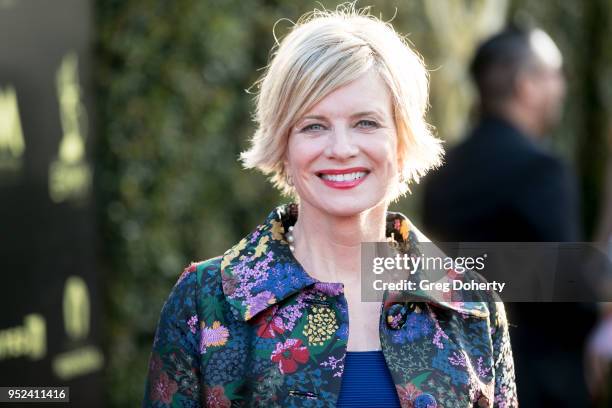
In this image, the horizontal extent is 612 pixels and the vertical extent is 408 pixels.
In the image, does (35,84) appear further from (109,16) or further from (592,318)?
(592,318)

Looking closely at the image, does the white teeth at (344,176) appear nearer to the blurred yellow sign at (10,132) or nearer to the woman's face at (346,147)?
the woman's face at (346,147)

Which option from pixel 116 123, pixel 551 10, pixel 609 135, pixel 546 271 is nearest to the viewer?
pixel 546 271

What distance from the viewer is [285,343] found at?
7.93ft

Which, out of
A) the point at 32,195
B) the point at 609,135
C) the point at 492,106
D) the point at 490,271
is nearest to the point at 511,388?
the point at 490,271

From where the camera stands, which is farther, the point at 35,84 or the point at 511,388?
the point at 35,84

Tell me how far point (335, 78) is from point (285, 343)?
1.99 ft

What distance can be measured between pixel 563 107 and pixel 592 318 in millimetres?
6138

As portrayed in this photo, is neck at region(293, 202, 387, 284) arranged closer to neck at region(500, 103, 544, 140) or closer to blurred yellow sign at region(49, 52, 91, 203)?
blurred yellow sign at region(49, 52, 91, 203)

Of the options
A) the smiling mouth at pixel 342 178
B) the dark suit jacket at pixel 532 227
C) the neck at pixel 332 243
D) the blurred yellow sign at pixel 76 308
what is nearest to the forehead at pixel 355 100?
the smiling mouth at pixel 342 178

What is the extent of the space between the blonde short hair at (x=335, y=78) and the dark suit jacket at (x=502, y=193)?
1693 millimetres

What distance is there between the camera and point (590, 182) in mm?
10734

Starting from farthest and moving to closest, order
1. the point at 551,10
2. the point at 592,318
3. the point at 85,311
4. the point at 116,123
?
the point at 551,10 < the point at 116,123 < the point at 592,318 < the point at 85,311

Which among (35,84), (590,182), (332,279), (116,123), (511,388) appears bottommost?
(511,388)

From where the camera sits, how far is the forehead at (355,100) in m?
2.43
